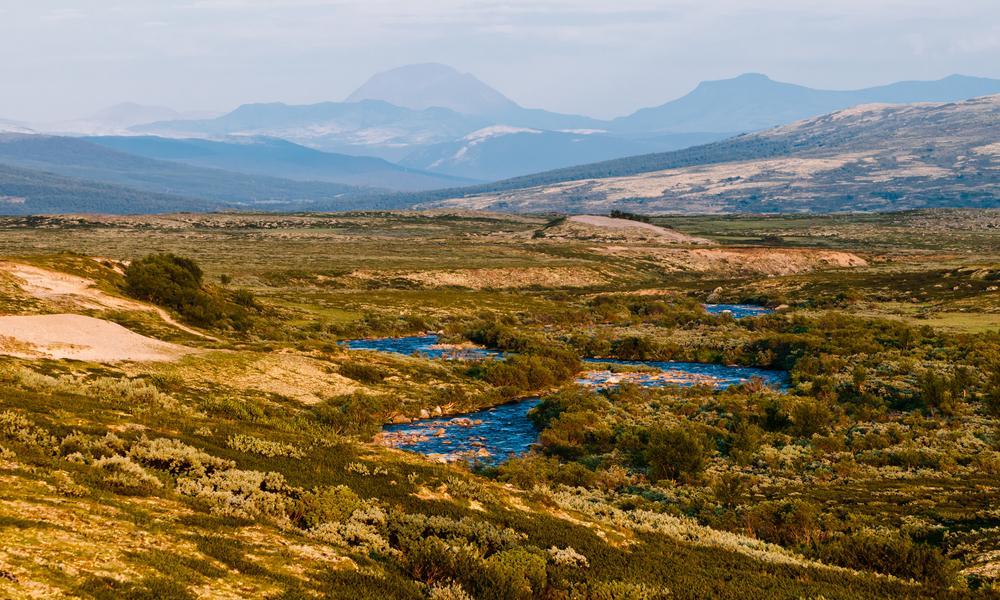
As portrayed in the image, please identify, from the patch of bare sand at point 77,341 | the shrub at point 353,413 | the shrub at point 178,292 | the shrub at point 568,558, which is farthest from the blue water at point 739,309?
the shrub at point 568,558

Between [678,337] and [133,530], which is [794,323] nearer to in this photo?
[678,337]

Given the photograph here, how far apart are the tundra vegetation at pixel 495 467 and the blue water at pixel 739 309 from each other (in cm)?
1189

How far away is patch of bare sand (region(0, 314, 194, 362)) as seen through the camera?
40.2 m

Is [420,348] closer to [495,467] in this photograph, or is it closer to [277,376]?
[277,376]

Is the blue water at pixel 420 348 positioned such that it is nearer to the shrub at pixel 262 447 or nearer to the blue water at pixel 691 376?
the blue water at pixel 691 376

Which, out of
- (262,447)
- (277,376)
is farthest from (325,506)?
(277,376)

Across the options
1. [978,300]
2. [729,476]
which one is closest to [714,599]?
[729,476]

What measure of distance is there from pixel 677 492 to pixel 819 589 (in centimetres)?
1312

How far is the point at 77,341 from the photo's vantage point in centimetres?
4294

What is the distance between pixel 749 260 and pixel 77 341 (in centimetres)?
13325

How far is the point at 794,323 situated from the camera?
3004 inches

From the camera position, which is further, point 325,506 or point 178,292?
point 178,292

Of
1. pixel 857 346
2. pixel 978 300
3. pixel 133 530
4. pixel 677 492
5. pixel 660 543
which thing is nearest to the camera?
pixel 133 530

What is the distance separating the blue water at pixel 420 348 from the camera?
6594 cm
